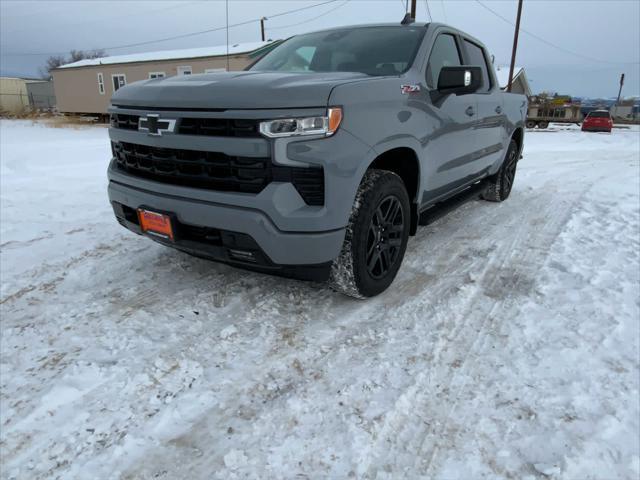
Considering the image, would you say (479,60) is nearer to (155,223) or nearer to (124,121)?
(124,121)

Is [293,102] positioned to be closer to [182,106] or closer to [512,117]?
[182,106]

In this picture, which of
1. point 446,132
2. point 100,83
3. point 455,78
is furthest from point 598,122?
point 100,83

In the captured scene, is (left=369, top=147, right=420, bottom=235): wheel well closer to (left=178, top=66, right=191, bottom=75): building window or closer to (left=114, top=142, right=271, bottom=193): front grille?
(left=114, top=142, right=271, bottom=193): front grille

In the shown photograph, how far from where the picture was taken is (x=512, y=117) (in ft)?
18.2

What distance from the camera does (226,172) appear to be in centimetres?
247

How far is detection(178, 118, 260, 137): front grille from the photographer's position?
234 cm

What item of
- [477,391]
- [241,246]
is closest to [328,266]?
[241,246]

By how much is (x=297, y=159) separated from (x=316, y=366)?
1.07 m

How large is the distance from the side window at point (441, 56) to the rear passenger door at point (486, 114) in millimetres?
339

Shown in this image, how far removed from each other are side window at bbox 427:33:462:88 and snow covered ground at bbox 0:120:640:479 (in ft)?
4.79

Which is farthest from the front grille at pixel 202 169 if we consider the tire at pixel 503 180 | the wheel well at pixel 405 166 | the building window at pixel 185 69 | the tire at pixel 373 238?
the building window at pixel 185 69

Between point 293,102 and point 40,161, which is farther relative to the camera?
point 40,161

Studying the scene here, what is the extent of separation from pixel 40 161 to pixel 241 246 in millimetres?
7750

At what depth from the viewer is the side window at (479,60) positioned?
14.9 feet
